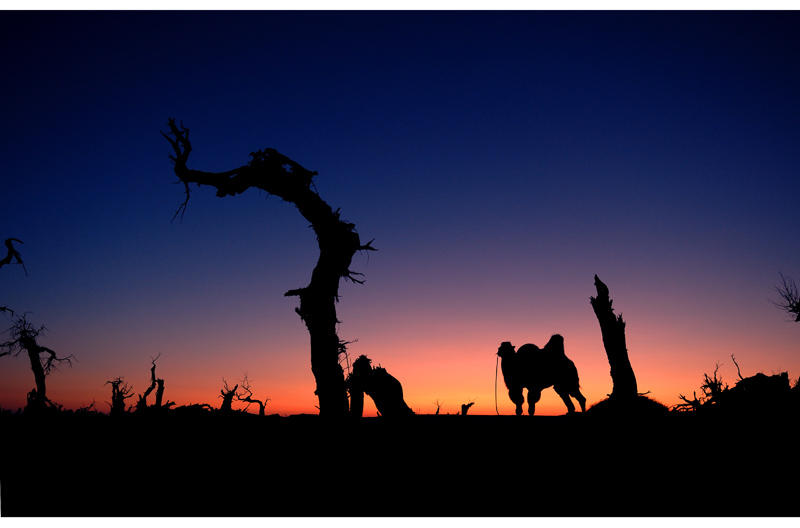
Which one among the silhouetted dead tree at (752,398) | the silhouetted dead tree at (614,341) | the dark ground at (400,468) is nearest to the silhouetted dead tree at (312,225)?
the dark ground at (400,468)

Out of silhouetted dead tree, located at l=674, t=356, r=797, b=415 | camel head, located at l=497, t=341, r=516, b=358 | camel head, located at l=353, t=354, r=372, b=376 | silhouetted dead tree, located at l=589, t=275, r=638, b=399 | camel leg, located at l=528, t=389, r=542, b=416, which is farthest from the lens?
camel head, located at l=497, t=341, r=516, b=358

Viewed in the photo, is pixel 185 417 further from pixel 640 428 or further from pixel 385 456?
pixel 640 428

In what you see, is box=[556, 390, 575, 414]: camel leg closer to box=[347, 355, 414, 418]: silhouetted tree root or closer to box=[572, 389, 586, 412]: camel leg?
box=[572, 389, 586, 412]: camel leg

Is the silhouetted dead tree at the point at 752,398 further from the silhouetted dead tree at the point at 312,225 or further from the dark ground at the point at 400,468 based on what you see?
the silhouetted dead tree at the point at 312,225

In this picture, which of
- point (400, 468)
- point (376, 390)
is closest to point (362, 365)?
point (376, 390)

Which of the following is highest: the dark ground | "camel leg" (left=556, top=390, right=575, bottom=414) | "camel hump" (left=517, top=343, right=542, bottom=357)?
→ "camel hump" (left=517, top=343, right=542, bottom=357)

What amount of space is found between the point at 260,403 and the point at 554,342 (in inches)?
394

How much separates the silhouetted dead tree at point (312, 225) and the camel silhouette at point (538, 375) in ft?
28.6

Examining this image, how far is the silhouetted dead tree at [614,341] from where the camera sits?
45.2 ft

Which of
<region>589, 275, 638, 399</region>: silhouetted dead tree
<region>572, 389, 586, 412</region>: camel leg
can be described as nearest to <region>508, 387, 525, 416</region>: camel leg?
<region>572, 389, 586, 412</region>: camel leg

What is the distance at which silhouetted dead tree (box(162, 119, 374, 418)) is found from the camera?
8141mm

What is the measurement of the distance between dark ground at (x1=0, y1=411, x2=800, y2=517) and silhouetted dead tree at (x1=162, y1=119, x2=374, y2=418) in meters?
1.48

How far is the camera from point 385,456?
602 cm

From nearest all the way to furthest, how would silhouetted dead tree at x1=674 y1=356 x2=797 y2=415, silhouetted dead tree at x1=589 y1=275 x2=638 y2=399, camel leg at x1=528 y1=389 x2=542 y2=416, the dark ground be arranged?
the dark ground → silhouetted dead tree at x1=674 y1=356 x2=797 y2=415 → silhouetted dead tree at x1=589 y1=275 x2=638 y2=399 → camel leg at x1=528 y1=389 x2=542 y2=416
